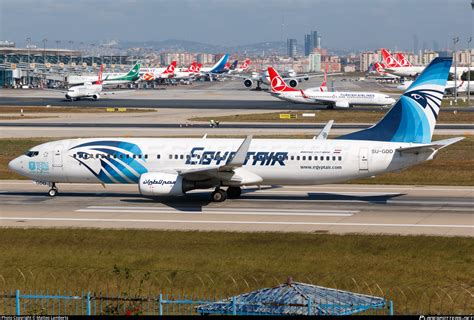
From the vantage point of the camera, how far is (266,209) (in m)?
47.6

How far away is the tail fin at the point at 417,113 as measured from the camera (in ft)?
162

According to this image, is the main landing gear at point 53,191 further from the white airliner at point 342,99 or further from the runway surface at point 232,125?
the white airliner at point 342,99

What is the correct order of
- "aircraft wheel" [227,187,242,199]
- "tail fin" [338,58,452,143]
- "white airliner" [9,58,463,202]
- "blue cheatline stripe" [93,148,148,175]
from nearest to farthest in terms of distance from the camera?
"white airliner" [9,58,463,202], "tail fin" [338,58,452,143], "blue cheatline stripe" [93,148,148,175], "aircraft wheel" [227,187,242,199]

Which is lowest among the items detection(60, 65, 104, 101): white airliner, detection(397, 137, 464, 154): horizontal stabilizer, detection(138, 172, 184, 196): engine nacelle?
detection(138, 172, 184, 196): engine nacelle

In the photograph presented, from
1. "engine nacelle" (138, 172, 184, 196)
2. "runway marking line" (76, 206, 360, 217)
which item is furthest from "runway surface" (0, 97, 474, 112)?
"engine nacelle" (138, 172, 184, 196)

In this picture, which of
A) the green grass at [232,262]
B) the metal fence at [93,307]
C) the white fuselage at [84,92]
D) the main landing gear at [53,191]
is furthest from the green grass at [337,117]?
the metal fence at [93,307]

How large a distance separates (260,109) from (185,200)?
267 ft

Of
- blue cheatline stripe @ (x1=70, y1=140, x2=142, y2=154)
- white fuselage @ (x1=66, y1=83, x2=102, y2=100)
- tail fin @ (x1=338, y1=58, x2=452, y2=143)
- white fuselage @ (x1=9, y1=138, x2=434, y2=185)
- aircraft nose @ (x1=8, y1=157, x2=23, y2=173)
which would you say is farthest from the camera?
white fuselage @ (x1=66, y1=83, x2=102, y2=100)

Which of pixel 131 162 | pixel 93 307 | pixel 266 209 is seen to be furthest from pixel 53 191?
pixel 93 307

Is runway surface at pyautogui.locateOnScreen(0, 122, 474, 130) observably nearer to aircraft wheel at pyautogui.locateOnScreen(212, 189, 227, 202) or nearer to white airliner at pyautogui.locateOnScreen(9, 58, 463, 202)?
white airliner at pyautogui.locateOnScreen(9, 58, 463, 202)

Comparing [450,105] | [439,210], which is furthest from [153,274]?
[450,105]

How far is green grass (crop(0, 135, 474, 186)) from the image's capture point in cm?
5875

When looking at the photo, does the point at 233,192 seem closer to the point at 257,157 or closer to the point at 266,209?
the point at 257,157

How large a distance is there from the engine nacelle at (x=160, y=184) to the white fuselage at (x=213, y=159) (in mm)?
2122
